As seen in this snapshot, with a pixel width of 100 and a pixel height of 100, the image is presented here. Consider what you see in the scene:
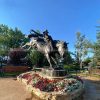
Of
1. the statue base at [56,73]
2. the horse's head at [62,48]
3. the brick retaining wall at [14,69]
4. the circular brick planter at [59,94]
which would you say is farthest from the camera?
the brick retaining wall at [14,69]

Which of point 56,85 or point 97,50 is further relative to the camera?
point 97,50

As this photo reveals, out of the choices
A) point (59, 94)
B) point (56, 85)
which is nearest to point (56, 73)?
point (56, 85)

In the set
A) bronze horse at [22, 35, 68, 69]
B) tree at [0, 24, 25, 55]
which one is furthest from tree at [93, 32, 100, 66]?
tree at [0, 24, 25, 55]

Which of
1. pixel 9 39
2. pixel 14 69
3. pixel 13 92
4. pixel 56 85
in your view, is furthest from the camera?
pixel 9 39

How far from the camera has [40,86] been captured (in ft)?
53.1

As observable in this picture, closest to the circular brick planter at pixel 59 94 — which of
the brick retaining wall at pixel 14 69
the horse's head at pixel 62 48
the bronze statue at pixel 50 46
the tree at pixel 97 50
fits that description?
the horse's head at pixel 62 48

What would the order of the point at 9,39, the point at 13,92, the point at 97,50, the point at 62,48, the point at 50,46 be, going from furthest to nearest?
the point at 9,39 → the point at 97,50 → the point at 50,46 → the point at 62,48 → the point at 13,92

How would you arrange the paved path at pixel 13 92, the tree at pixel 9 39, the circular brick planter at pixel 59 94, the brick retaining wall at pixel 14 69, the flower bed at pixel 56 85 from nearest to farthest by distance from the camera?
1. the circular brick planter at pixel 59 94
2. the flower bed at pixel 56 85
3. the paved path at pixel 13 92
4. the brick retaining wall at pixel 14 69
5. the tree at pixel 9 39

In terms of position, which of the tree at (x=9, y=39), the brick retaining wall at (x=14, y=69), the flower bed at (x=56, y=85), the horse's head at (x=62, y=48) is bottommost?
the flower bed at (x=56, y=85)

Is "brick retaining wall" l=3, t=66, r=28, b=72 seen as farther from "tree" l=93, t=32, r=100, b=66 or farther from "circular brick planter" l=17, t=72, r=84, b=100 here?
"circular brick planter" l=17, t=72, r=84, b=100

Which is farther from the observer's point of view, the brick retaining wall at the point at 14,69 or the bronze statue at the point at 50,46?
the brick retaining wall at the point at 14,69

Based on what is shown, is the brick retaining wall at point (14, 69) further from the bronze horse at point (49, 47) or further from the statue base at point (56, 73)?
the statue base at point (56, 73)

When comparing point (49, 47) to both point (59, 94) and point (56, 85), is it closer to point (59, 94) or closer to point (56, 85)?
point (56, 85)

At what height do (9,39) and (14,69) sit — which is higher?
(9,39)
